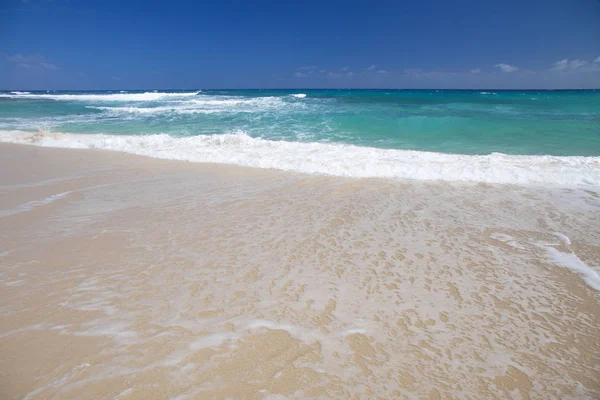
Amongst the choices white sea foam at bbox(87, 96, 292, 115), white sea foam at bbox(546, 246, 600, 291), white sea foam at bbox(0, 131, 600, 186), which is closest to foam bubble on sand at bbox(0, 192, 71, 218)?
white sea foam at bbox(0, 131, 600, 186)

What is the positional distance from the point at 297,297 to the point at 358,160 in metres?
6.03

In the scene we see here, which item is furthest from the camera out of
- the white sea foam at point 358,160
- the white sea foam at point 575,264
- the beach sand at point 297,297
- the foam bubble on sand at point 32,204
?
the white sea foam at point 358,160

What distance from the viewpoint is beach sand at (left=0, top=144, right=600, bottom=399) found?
7.54 ft

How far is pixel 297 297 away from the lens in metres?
3.17

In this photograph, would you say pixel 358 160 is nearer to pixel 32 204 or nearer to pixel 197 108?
pixel 32 204

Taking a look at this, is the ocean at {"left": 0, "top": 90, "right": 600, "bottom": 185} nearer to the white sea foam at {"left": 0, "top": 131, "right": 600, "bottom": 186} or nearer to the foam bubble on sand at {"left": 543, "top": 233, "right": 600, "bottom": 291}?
the white sea foam at {"left": 0, "top": 131, "right": 600, "bottom": 186}

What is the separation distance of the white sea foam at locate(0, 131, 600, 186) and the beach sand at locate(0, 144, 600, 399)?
1.56m

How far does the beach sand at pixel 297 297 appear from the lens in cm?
230

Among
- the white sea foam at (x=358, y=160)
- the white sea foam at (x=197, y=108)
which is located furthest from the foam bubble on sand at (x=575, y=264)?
the white sea foam at (x=197, y=108)

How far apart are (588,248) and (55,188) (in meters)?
8.77

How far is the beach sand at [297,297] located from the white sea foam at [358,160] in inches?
61.5

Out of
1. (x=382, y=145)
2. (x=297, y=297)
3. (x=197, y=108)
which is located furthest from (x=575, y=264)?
(x=197, y=108)

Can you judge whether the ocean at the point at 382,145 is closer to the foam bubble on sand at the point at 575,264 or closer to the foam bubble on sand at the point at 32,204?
the foam bubble on sand at the point at 575,264

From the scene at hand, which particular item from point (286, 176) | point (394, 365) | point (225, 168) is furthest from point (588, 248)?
point (225, 168)
